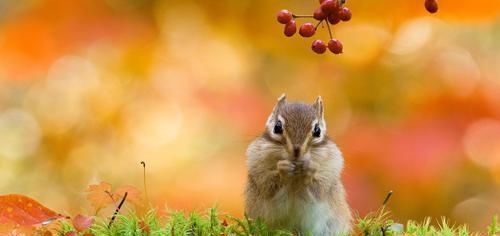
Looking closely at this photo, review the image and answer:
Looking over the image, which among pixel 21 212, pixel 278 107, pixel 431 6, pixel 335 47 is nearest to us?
pixel 431 6

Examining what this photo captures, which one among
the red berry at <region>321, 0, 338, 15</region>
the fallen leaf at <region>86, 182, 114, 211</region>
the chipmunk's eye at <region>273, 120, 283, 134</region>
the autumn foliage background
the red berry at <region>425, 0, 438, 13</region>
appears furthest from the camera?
the autumn foliage background

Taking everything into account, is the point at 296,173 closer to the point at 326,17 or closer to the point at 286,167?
the point at 286,167

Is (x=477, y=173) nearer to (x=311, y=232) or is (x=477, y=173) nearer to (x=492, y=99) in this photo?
(x=492, y=99)

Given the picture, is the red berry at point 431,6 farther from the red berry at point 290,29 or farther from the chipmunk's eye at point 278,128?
the chipmunk's eye at point 278,128

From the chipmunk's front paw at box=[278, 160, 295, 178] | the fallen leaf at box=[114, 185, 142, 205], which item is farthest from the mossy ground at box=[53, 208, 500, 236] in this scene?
the chipmunk's front paw at box=[278, 160, 295, 178]

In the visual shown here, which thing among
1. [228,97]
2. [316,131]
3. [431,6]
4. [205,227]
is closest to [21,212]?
[205,227]

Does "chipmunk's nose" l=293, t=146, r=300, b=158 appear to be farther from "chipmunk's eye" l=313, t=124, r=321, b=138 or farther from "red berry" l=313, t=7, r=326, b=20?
"red berry" l=313, t=7, r=326, b=20

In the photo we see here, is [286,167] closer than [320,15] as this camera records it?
No
